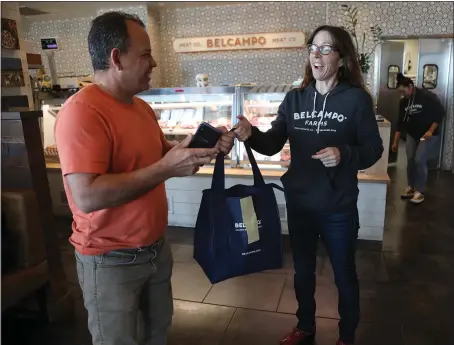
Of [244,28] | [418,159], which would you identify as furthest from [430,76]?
[244,28]

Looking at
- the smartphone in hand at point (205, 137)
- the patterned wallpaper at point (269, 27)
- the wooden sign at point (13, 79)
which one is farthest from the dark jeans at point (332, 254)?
the patterned wallpaper at point (269, 27)

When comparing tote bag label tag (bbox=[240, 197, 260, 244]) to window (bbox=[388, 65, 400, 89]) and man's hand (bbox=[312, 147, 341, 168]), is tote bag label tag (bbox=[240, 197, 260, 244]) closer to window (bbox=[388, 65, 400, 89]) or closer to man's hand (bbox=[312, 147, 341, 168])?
man's hand (bbox=[312, 147, 341, 168])

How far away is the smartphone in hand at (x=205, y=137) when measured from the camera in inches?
53.4

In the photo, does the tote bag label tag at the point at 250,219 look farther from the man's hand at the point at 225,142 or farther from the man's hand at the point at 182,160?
the man's hand at the point at 182,160

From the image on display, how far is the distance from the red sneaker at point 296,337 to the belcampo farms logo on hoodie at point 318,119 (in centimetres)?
124

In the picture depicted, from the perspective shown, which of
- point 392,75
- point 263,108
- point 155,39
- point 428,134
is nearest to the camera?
point 263,108

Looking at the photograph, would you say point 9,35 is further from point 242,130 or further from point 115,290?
point 115,290

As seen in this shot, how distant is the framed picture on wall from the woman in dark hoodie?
2787 mm

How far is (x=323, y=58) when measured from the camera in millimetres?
1789

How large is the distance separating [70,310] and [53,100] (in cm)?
283

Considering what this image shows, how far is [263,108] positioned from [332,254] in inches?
86.7

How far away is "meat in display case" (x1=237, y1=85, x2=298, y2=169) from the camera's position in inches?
145

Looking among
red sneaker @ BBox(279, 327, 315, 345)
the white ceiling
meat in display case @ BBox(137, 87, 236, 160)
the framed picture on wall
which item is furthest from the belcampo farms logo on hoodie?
the white ceiling

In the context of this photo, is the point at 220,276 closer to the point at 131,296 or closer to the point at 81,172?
the point at 131,296
